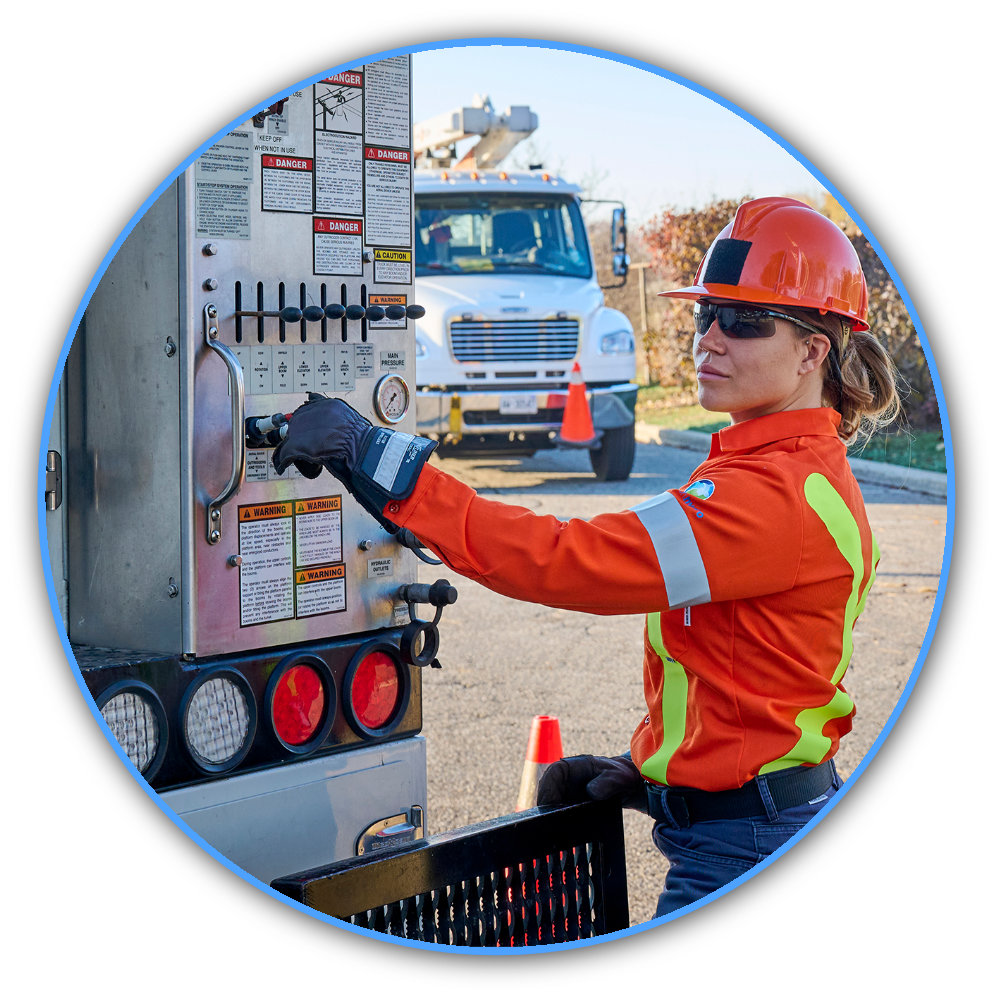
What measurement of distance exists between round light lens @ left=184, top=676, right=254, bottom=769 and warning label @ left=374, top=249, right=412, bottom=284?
747 millimetres

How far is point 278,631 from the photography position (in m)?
2.09

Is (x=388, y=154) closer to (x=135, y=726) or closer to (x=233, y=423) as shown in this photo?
(x=233, y=423)

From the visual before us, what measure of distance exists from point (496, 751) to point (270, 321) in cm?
241

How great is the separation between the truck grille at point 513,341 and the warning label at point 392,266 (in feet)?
23.1

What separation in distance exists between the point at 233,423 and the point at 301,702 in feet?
1.77

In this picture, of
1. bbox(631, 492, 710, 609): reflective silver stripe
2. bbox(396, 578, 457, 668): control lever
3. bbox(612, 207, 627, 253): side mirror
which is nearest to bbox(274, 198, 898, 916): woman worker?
bbox(631, 492, 710, 609): reflective silver stripe

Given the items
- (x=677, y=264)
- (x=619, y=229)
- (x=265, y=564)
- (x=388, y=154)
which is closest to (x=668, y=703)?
(x=265, y=564)

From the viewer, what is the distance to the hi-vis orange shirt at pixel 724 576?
168 cm

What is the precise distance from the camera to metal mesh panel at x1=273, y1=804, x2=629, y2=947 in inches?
76.0

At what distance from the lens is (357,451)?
1746 mm

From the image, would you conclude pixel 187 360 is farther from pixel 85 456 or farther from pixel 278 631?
A: pixel 278 631

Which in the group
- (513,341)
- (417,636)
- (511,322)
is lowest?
(417,636)

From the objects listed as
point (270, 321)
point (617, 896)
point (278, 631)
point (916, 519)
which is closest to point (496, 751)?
point (617, 896)

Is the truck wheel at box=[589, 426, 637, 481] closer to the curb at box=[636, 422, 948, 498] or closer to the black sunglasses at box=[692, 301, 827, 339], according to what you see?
the curb at box=[636, 422, 948, 498]
